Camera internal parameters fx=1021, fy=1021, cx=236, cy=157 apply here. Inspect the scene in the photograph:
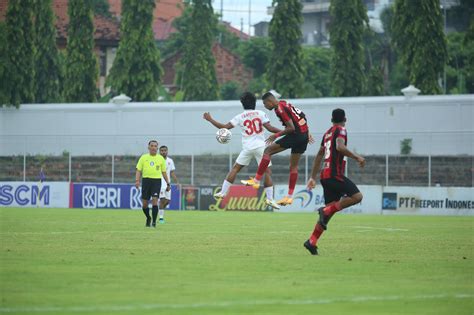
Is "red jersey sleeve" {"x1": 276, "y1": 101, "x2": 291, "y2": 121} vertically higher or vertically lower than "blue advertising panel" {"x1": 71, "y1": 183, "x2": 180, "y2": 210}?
higher

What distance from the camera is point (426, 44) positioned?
54250 mm

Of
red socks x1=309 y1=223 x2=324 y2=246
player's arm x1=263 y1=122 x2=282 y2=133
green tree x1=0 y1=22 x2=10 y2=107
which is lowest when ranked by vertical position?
red socks x1=309 y1=223 x2=324 y2=246

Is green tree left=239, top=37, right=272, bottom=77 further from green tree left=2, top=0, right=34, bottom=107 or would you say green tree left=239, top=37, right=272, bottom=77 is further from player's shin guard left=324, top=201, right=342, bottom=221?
player's shin guard left=324, top=201, right=342, bottom=221

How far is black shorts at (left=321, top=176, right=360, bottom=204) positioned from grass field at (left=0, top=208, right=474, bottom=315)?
0.98 meters

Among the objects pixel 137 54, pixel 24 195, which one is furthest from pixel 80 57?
pixel 24 195

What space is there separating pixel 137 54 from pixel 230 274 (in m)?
46.3

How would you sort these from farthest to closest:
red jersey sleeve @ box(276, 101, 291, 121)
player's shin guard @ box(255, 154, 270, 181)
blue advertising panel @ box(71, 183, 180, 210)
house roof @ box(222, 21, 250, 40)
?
house roof @ box(222, 21, 250, 40)
blue advertising panel @ box(71, 183, 180, 210)
player's shin guard @ box(255, 154, 270, 181)
red jersey sleeve @ box(276, 101, 291, 121)

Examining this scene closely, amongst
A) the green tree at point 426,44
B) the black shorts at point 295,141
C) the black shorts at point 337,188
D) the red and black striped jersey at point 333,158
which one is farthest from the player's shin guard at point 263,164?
the green tree at point 426,44

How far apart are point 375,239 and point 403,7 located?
3660cm

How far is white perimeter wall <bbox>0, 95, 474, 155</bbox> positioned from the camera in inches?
1753

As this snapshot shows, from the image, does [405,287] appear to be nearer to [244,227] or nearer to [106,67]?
[244,227]

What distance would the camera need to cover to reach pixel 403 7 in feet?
181

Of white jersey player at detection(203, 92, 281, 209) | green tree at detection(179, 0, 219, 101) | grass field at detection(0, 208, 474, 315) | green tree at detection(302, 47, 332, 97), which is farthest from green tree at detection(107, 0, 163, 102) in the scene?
grass field at detection(0, 208, 474, 315)

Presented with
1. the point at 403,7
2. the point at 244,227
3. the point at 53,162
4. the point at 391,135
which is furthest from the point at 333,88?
the point at 244,227
